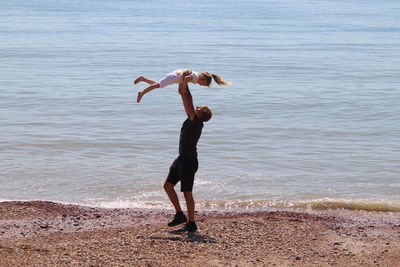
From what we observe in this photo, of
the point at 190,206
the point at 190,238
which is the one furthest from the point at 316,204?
the point at 190,238

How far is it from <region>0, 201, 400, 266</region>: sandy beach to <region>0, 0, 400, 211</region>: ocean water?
1.35 m

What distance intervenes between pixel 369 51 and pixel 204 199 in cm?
2890

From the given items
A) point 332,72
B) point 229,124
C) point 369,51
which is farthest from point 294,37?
point 229,124

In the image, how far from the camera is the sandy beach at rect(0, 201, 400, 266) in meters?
7.77

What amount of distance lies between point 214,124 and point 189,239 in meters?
10.1

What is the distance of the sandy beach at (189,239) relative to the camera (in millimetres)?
7770

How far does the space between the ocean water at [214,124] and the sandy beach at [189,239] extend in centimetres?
135

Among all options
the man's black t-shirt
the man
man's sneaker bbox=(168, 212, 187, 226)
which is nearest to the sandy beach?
man's sneaker bbox=(168, 212, 187, 226)

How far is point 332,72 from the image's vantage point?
30188 millimetres

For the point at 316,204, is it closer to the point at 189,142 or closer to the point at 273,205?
the point at 273,205

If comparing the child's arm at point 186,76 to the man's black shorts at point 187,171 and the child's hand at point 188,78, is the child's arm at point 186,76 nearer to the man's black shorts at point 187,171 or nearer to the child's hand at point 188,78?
the child's hand at point 188,78

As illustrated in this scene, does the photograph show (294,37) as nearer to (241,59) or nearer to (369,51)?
(369,51)

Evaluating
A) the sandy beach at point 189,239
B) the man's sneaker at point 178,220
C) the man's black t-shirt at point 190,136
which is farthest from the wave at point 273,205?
the man's black t-shirt at point 190,136

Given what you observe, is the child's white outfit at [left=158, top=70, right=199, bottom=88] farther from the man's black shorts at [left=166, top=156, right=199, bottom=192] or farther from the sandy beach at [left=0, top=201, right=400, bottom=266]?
the sandy beach at [left=0, top=201, right=400, bottom=266]
